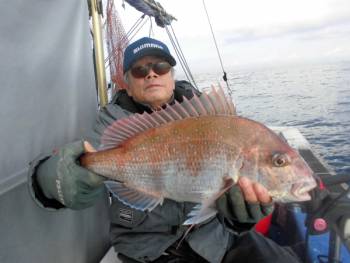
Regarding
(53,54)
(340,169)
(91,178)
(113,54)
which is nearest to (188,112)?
(91,178)

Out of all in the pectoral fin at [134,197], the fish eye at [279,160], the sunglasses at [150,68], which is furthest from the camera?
the sunglasses at [150,68]

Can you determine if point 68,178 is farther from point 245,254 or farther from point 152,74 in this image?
point 245,254

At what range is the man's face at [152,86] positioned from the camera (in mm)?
2500

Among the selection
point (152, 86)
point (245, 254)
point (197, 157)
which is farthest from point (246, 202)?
point (152, 86)

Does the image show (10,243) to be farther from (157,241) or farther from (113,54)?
(113,54)

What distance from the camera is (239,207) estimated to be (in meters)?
1.82

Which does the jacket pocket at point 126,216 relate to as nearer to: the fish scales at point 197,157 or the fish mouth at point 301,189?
the fish scales at point 197,157

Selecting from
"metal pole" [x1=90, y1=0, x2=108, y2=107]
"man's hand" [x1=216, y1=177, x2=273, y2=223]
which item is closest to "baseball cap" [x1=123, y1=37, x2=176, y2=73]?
"metal pole" [x1=90, y1=0, x2=108, y2=107]

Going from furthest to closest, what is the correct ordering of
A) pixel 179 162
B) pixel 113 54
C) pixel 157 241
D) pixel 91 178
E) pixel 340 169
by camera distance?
pixel 340 169 → pixel 113 54 → pixel 157 241 → pixel 91 178 → pixel 179 162

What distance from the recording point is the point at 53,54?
2355 mm

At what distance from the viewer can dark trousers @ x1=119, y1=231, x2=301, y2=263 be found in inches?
91.7

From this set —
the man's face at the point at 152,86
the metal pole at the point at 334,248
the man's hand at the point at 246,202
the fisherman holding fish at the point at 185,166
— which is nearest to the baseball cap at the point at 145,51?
the man's face at the point at 152,86

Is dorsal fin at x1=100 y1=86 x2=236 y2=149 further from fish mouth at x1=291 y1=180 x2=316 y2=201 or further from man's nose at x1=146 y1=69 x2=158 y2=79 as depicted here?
man's nose at x1=146 y1=69 x2=158 y2=79

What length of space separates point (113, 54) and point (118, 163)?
11.1ft
